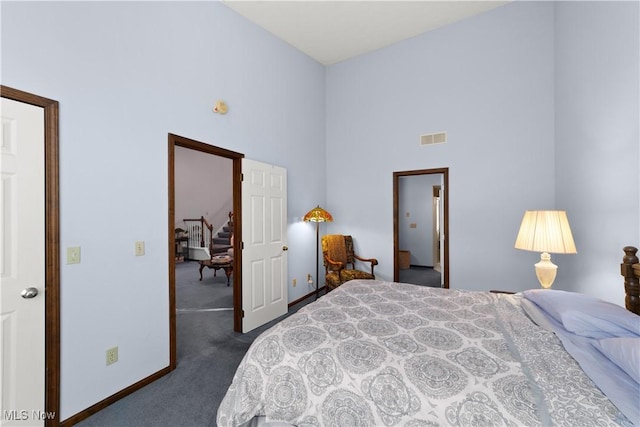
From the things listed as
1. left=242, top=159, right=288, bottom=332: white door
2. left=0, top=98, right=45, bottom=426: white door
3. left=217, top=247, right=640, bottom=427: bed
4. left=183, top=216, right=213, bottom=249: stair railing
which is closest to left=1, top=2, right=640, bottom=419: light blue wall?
left=0, top=98, right=45, bottom=426: white door

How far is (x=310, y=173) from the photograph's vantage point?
4.36 m

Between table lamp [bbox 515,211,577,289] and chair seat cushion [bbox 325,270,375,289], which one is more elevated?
table lamp [bbox 515,211,577,289]

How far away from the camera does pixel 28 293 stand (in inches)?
65.5

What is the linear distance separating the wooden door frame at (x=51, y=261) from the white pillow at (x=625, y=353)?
2.99 metres

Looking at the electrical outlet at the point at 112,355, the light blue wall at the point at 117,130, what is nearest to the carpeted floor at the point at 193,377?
the light blue wall at the point at 117,130

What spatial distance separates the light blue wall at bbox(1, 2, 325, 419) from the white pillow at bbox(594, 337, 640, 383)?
114 inches

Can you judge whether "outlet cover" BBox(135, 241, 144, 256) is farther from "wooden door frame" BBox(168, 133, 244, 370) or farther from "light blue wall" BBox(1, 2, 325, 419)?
"wooden door frame" BBox(168, 133, 244, 370)

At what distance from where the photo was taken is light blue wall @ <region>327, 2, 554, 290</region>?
10.6 ft

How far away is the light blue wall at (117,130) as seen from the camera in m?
1.81

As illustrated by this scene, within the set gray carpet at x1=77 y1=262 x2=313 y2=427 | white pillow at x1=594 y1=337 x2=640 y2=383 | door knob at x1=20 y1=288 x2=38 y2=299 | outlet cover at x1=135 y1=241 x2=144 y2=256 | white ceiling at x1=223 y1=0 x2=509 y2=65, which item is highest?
white ceiling at x1=223 y1=0 x2=509 y2=65

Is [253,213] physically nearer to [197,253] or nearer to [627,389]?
[627,389]

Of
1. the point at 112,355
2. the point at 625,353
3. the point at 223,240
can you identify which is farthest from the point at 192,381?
the point at 223,240

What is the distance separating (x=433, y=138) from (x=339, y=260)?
2265 mm

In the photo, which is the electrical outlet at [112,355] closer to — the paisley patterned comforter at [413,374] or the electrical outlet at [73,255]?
the electrical outlet at [73,255]
